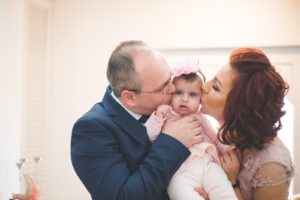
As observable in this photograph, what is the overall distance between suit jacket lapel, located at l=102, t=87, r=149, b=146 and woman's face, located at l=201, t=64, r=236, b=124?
0.89ft

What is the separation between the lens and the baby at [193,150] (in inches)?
54.8

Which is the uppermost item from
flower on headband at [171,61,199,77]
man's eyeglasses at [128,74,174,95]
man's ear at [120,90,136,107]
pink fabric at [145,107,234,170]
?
flower on headband at [171,61,199,77]

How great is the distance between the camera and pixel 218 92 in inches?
58.7

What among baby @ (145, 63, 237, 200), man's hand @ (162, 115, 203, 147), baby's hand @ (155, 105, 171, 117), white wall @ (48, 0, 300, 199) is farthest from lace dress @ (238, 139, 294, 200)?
white wall @ (48, 0, 300, 199)

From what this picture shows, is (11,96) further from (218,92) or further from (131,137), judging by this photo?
(218,92)

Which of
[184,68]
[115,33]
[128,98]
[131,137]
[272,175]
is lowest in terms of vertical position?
[272,175]

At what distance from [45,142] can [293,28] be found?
2300mm

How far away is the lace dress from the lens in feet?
4.66

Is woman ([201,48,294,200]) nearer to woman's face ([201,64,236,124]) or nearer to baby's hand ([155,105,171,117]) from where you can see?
woman's face ([201,64,236,124])

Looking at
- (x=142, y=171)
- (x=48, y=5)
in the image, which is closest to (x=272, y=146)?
(x=142, y=171)

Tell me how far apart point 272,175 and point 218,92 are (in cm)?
36

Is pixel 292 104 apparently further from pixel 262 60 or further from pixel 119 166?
pixel 119 166

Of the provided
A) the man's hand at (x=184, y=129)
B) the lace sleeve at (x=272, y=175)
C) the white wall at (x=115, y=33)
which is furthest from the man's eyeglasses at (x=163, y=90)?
the white wall at (x=115, y=33)

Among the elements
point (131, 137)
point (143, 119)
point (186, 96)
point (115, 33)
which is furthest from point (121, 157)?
point (115, 33)
